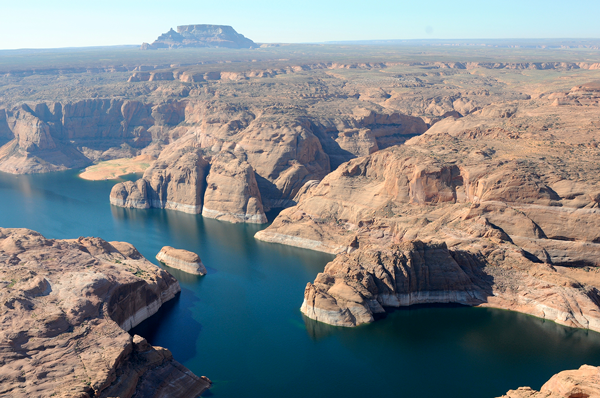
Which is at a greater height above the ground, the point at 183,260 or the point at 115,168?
the point at 183,260

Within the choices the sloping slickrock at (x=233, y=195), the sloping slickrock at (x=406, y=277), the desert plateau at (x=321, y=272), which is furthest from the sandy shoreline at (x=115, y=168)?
the sloping slickrock at (x=406, y=277)

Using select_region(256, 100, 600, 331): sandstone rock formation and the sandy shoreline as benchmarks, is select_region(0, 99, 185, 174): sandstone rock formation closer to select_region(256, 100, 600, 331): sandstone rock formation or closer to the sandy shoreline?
the sandy shoreline

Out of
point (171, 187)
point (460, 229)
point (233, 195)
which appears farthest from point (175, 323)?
point (171, 187)

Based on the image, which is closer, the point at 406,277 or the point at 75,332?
the point at 75,332

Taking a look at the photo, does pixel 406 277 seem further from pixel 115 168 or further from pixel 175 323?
pixel 115 168

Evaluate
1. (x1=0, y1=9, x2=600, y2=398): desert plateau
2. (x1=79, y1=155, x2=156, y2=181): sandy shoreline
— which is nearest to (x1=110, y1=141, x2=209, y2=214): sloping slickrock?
(x1=0, y1=9, x2=600, y2=398): desert plateau

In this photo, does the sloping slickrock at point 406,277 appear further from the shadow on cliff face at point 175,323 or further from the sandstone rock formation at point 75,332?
the sandstone rock formation at point 75,332

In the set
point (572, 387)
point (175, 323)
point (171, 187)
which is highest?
point (572, 387)
